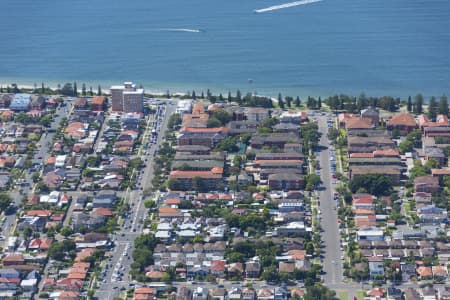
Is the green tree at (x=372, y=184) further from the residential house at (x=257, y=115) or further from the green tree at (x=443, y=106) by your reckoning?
the green tree at (x=443, y=106)

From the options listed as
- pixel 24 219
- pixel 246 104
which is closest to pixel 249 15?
pixel 246 104

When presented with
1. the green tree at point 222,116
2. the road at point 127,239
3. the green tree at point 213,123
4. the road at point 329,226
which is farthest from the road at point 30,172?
the road at point 329,226

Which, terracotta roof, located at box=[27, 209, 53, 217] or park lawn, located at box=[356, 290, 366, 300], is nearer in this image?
park lawn, located at box=[356, 290, 366, 300]

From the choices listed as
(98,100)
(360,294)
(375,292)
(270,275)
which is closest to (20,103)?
(98,100)

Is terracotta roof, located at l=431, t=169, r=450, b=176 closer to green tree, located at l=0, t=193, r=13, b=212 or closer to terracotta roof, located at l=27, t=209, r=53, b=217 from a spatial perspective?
terracotta roof, located at l=27, t=209, r=53, b=217

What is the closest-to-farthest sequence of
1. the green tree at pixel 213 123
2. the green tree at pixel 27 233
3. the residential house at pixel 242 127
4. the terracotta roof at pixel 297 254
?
the terracotta roof at pixel 297 254 < the green tree at pixel 27 233 < the residential house at pixel 242 127 < the green tree at pixel 213 123

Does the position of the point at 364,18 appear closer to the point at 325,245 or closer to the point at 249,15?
the point at 249,15

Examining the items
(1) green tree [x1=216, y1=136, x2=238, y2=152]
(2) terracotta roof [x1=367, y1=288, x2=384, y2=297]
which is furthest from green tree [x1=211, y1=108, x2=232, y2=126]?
(2) terracotta roof [x1=367, y1=288, x2=384, y2=297]
